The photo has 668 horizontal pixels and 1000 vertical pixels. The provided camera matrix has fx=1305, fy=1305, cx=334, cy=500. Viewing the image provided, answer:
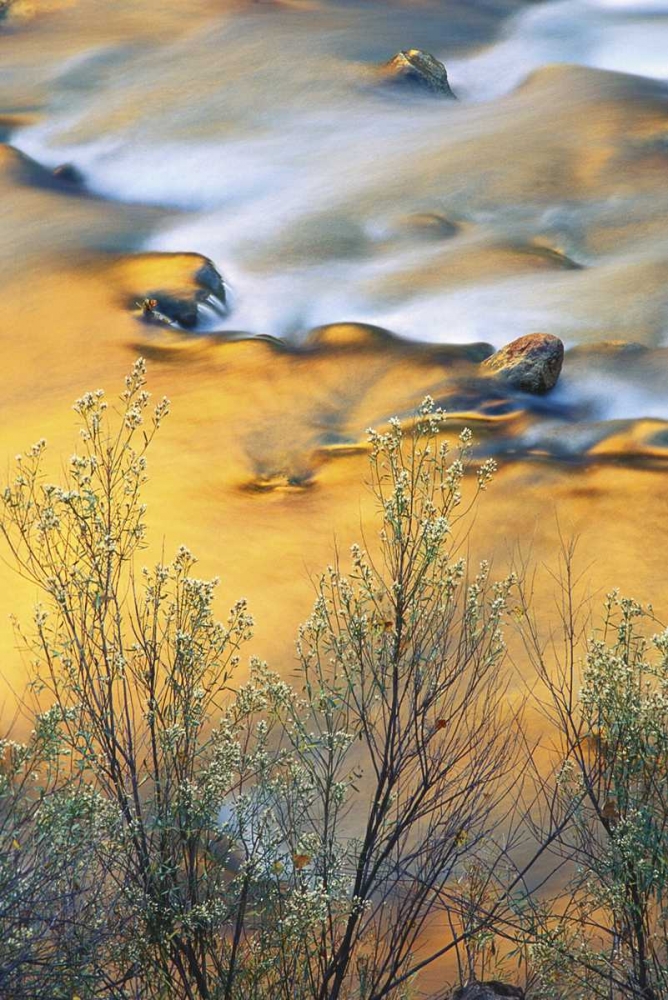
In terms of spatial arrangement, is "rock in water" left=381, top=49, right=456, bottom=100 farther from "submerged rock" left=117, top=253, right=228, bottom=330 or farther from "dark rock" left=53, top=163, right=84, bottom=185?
"submerged rock" left=117, top=253, right=228, bottom=330

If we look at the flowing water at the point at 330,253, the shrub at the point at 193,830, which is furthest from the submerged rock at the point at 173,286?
the shrub at the point at 193,830

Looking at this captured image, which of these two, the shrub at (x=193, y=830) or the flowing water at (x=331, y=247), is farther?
the flowing water at (x=331, y=247)

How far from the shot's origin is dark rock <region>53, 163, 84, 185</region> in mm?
29297

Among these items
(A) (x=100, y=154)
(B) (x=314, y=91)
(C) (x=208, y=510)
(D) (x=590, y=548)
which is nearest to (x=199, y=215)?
(A) (x=100, y=154)

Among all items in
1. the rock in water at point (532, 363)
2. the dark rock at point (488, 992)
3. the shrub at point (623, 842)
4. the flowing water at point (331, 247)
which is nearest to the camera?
the shrub at point (623, 842)

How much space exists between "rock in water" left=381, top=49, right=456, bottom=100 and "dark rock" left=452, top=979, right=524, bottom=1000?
26548 millimetres

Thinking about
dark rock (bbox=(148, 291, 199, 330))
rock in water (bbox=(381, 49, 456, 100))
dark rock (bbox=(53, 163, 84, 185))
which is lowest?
dark rock (bbox=(148, 291, 199, 330))

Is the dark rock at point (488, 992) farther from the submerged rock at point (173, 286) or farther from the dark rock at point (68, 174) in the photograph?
the dark rock at point (68, 174)

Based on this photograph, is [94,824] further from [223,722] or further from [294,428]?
[294,428]

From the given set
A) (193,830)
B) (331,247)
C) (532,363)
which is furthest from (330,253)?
(193,830)

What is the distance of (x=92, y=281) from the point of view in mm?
23672

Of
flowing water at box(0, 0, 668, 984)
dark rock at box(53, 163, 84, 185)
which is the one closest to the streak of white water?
flowing water at box(0, 0, 668, 984)

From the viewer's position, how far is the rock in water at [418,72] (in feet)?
107

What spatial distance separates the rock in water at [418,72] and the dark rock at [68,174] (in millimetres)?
8386
